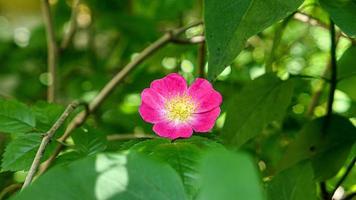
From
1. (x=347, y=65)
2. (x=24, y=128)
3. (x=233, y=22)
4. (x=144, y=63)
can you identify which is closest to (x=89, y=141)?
(x=24, y=128)

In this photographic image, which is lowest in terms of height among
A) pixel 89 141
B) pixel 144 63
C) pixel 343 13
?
pixel 144 63

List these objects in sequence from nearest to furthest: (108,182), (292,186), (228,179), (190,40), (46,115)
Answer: (228,179) < (108,182) < (292,186) < (46,115) < (190,40)

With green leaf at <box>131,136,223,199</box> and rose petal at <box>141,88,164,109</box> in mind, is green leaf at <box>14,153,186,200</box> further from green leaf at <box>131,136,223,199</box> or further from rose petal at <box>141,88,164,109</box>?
rose petal at <box>141,88,164,109</box>

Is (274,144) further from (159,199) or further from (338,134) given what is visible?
(159,199)

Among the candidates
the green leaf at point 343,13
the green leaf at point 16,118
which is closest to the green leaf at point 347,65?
the green leaf at point 343,13

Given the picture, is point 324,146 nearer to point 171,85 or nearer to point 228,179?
point 171,85

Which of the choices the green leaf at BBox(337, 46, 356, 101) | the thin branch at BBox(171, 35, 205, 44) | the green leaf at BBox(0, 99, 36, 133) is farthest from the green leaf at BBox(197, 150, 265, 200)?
the thin branch at BBox(171, 35, 205, 44)

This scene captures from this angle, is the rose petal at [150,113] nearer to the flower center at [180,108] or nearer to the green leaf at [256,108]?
the flower center at [180,108]
